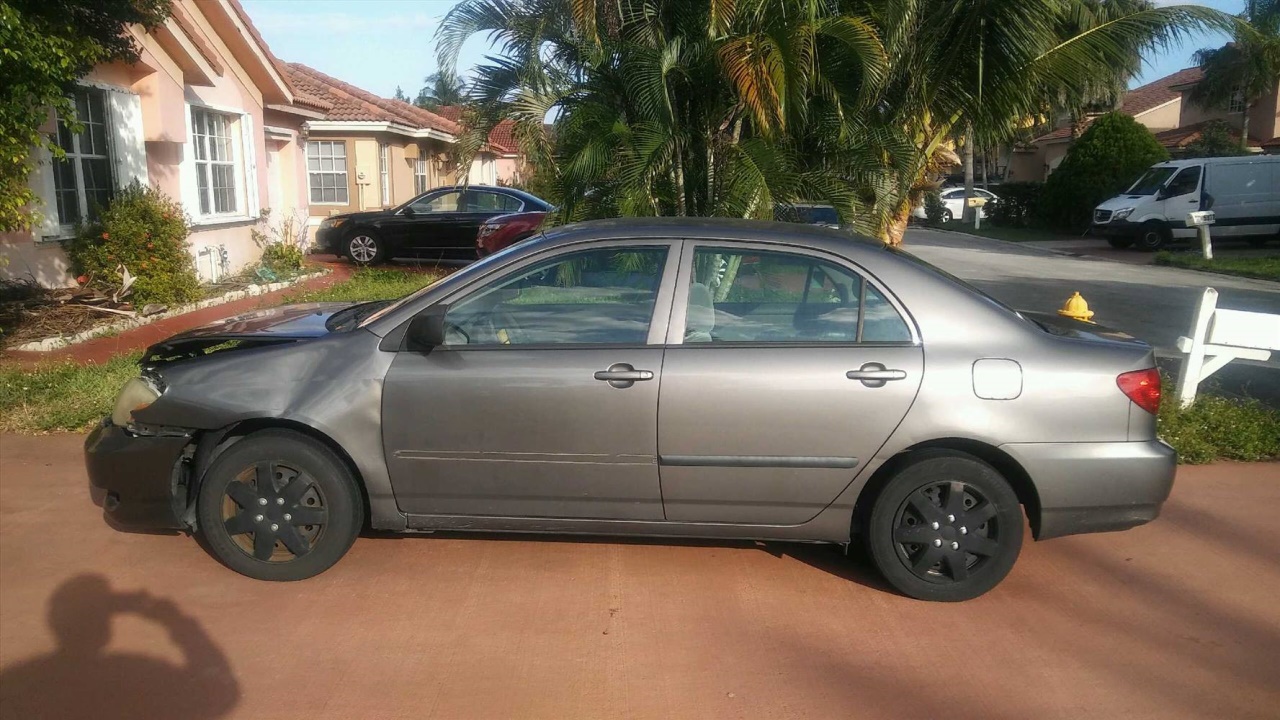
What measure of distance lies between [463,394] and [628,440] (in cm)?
76

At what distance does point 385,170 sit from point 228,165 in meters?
7.36

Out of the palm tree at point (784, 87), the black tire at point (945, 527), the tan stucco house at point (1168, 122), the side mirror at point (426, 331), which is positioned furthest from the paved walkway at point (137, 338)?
the tan stucco house at point (1168, 122)

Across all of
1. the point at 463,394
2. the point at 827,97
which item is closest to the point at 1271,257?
the point at 827,97

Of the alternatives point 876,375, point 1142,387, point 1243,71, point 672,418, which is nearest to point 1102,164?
point 1243,71

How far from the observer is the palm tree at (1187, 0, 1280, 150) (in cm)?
3325

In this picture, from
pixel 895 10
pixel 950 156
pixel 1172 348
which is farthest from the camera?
pixel 950 156

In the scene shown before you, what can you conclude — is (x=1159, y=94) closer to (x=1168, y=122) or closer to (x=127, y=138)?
(x=1168, y=122)

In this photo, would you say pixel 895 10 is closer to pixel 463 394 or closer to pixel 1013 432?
pixel 1013 432

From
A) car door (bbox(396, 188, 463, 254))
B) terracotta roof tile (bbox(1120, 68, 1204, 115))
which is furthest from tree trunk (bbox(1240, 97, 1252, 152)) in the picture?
car door (bbox(396, 188, 463, 254))

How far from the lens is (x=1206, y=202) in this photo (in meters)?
23.1

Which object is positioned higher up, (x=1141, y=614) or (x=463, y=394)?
(x=463, y=394)

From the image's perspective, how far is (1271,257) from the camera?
67.8ft

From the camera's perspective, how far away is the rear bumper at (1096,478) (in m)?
4.50

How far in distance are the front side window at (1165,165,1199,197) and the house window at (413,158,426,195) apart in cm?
1752
